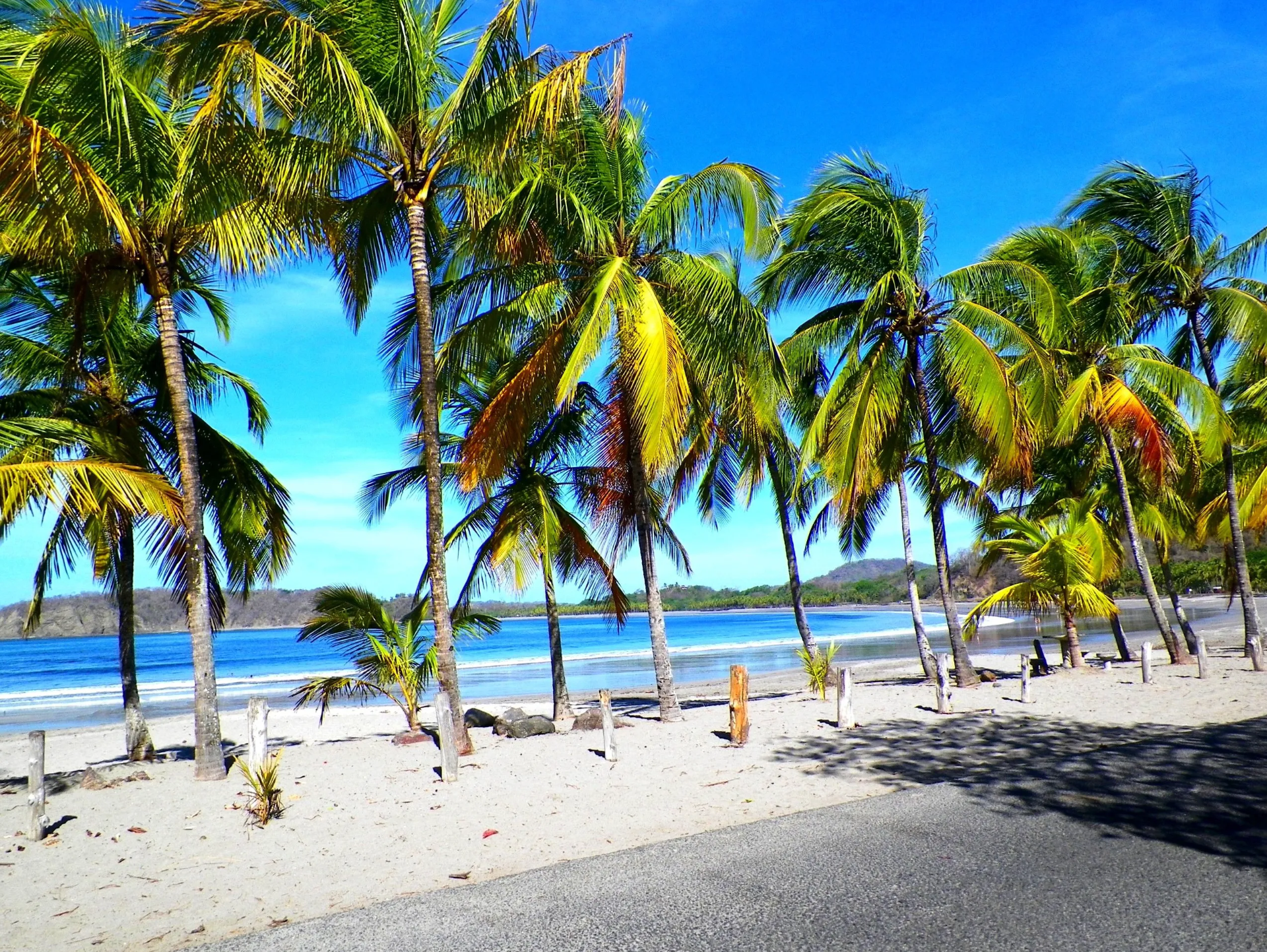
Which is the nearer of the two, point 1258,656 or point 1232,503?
point 1258,656

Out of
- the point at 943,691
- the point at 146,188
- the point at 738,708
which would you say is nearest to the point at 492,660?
the point at 943,691

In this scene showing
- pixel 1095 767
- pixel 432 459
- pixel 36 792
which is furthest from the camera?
pixel 432 459

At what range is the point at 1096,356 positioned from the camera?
16.6 m

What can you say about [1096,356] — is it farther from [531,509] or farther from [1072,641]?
[531,509]

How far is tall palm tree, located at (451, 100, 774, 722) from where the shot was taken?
10.1m

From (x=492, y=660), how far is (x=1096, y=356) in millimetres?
39131

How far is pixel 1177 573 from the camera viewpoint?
2232 inches

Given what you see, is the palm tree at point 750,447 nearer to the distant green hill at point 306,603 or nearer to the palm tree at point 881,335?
the palm tree at point 881,335

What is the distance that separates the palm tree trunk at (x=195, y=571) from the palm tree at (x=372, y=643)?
9.21 feet

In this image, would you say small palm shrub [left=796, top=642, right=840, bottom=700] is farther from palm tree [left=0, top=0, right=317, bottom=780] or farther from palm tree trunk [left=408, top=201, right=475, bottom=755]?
palm tree [left=0, top=0, right=317, bottom=780]

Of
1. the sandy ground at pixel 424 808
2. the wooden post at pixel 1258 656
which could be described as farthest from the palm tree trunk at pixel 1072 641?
the sandy ground at pixel 424 808

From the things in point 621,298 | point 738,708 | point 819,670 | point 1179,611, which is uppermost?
point 621,298

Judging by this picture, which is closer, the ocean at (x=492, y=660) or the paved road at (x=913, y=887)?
the paved road at (x=913, y=887)

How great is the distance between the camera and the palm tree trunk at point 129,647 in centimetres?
1043
